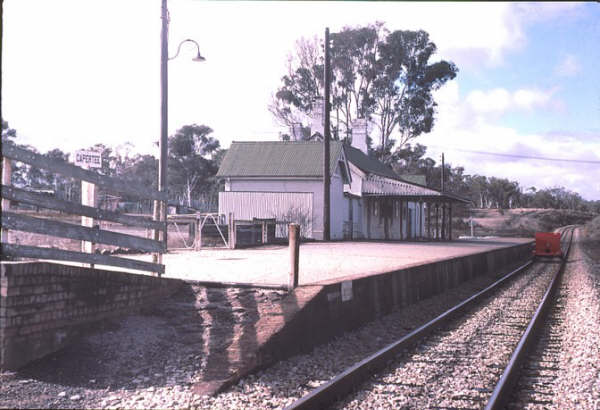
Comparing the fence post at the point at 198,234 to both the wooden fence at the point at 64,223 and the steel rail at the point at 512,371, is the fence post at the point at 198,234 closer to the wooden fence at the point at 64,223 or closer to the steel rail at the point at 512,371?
the wooden fence at the point at 64,223

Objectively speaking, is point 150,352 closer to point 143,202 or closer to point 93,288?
point 93,288

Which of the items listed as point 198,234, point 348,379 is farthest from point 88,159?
point 198,234

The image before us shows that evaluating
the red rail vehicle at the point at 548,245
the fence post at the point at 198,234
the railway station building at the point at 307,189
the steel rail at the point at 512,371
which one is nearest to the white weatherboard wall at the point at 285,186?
the railway station building at the point at 307,189

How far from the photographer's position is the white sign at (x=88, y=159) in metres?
7.77

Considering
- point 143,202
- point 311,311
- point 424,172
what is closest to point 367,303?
point 311,311

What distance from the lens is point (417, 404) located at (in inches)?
208

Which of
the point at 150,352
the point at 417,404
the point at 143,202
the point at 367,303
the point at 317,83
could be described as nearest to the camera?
the point at 417,404

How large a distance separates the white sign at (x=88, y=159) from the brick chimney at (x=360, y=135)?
36556 millimetres

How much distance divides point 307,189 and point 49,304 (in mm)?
26212

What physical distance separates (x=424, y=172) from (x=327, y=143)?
159 feet

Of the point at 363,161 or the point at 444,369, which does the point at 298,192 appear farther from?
the point at 444,369

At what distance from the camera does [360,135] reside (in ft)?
144

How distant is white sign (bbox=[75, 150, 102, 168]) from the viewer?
777 cm

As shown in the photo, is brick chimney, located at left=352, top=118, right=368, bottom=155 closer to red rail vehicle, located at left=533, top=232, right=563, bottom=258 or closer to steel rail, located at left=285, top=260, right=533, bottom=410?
red rail vehicle, located at left=533, top=232, right=563, bottom=258
